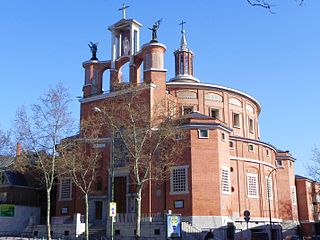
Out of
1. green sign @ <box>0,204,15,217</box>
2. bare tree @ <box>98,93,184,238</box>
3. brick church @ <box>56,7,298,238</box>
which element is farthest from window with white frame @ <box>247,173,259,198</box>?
green sign @ <box>0,204,15,217</box>

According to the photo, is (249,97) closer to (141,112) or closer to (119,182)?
(119,182)

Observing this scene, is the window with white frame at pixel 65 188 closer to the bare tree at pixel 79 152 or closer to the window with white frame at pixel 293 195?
the bare tree at pixel 79 152

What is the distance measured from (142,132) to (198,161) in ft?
26.7

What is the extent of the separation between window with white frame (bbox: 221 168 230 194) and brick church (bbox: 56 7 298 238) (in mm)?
103

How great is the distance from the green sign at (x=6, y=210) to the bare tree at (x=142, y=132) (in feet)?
54.7

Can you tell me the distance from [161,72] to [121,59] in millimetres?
5899

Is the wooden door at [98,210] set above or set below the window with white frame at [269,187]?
below

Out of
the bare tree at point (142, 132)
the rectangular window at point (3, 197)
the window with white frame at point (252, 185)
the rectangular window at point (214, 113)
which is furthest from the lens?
the rectangular window at point (214, 113)

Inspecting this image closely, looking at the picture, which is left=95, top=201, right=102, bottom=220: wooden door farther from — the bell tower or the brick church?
the bell tower

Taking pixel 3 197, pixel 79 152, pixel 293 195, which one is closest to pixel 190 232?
pixel 79 152

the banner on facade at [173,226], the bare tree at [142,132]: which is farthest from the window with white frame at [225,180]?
the banner on facade at [173,226]

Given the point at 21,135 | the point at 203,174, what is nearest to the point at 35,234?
the point at 21,135

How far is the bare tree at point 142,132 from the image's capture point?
1310 inches

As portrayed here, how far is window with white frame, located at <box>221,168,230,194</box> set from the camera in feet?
135
